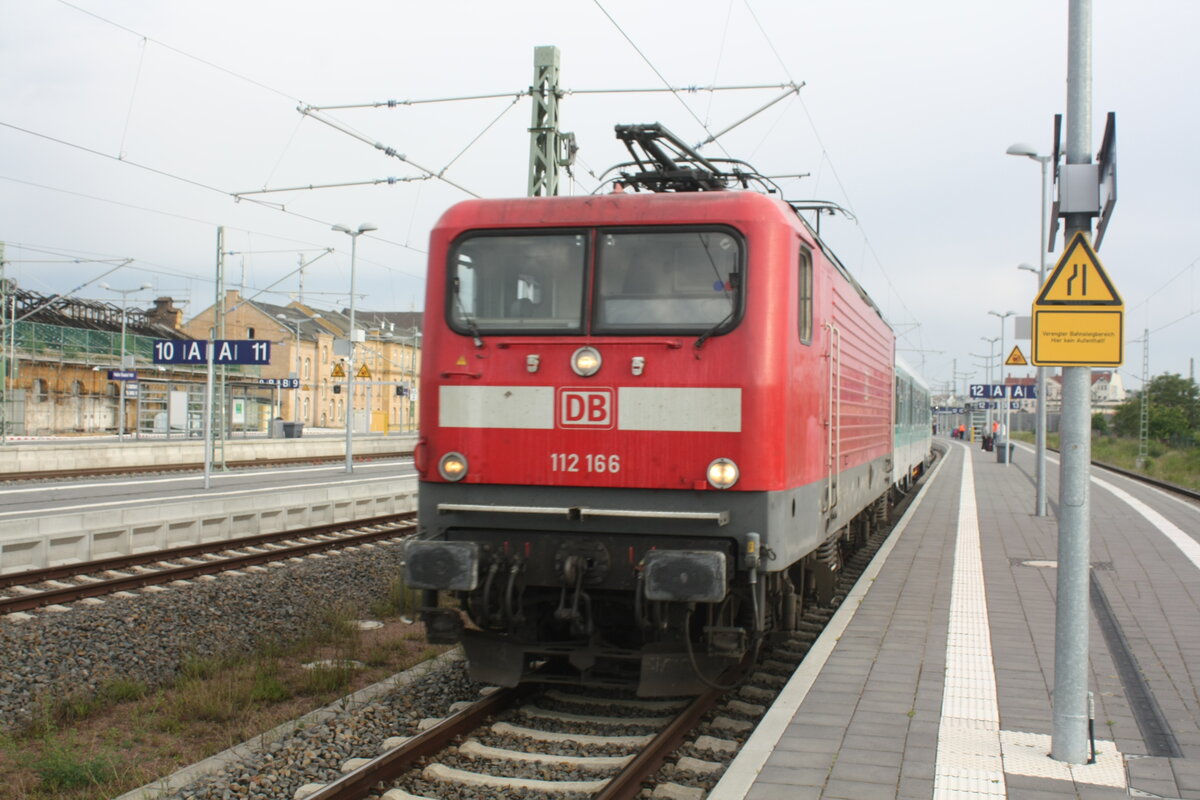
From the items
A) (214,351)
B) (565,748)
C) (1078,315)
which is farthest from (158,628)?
(214,351)

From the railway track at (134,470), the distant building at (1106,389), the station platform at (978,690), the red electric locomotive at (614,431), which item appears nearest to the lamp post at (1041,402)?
the station platform at (978,690)

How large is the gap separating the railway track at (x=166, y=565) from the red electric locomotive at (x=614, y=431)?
5.08 m

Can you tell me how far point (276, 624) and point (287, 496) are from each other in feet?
23.7

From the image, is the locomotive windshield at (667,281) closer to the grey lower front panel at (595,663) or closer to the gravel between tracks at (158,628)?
the grey lower front panel at (595,663)

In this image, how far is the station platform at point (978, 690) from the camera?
16.0 ft

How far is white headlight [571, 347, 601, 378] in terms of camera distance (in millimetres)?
6430

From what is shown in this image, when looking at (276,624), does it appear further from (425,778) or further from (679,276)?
(679,276)

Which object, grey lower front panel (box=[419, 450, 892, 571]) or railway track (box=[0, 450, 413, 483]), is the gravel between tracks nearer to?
grey lower front panel (box=[419, 450, 892, 571])

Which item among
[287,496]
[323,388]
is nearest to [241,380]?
[323,388]

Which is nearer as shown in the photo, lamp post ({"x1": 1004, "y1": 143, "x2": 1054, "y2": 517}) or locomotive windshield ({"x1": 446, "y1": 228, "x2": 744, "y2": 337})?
locomotive windshield ({"x1": 446, "y1": 228, "x2": 744, "y2": 337})

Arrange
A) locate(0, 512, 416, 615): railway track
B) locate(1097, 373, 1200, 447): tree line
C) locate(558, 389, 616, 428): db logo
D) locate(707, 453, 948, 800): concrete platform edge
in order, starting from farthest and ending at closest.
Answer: locate(1097, 373, 1200, 447): tree line < locate(0, 512, 416, 615): railway track < locate(558, 389, 616, 428): db logo < locate(707, 453, 948, 800): concrete platform edge

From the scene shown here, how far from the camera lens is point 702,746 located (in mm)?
5926

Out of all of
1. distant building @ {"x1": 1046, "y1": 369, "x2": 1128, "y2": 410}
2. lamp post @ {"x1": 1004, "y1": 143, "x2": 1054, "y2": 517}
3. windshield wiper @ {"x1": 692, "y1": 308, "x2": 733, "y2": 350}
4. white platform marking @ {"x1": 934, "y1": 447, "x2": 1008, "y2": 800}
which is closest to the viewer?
white platform marking @ {"x1": 934, "y1": 447, "x2": 1008, "y2": 800}

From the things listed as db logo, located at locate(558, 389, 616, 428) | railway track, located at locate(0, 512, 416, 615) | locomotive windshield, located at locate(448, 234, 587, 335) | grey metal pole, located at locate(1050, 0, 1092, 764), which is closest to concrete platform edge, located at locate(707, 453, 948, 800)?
grey metal pole, located at locate(1050, 0, 1092, 764)
